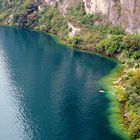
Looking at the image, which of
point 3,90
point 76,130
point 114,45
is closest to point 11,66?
point 3,90

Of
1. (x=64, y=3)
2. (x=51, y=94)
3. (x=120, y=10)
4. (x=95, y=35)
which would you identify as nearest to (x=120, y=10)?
(x=120, y=10)

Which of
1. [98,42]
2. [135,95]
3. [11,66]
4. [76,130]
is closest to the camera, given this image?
[76,130]

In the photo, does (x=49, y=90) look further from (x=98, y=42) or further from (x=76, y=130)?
(x=98, y=42)

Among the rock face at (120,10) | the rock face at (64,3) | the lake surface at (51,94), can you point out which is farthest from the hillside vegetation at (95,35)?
the lake surface at (51,94)

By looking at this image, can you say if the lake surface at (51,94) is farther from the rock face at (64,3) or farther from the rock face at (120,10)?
the rock face at (64,3)

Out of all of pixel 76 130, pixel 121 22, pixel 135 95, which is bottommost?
pixel 76 130

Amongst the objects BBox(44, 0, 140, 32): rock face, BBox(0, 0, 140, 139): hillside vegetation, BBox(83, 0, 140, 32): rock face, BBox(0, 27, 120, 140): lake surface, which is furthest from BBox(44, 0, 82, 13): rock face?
BBox(0, 27, 120, 140): lake surface

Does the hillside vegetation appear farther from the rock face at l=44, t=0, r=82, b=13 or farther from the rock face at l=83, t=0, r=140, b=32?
the rock face at l=83, t=0, r=140, b=32

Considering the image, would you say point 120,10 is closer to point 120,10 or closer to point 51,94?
point 120,10
